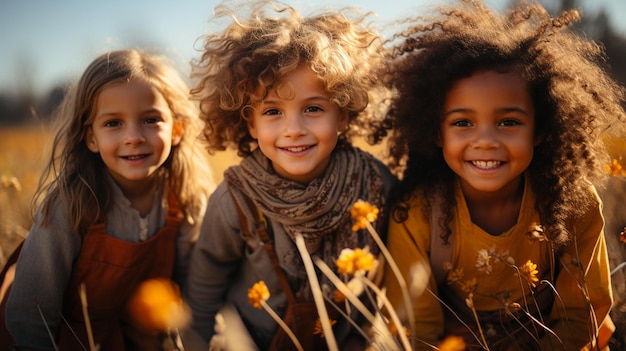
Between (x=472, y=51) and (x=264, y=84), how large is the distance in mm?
947

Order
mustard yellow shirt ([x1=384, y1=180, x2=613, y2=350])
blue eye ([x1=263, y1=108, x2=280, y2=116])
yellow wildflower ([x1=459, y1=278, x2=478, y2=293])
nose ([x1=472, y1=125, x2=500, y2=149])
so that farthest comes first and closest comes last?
blue eye ([x1=263, y1=108, x2=280, y2=116]) < mustard yellow shirt ([x1=384, y1=180, x2=613, y2=350]) < nose ([x1=472, y1=125, x2=500, y2=149]) < yellow wildflower ([x1=459, y1=278, x2=478, y2=293])

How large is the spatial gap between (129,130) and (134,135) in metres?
0.04

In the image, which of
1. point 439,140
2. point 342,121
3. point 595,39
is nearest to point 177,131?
point 342,121

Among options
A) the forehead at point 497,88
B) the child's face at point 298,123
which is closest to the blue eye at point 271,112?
the child's face at point 298,123

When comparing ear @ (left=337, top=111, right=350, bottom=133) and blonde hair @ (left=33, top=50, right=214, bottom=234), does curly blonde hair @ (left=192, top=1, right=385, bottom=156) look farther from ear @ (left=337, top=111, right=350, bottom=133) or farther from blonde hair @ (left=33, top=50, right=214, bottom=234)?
blonde hair @ (left=33, top=50, right=214, bottom=234)

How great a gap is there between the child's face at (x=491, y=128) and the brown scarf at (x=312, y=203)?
49cm

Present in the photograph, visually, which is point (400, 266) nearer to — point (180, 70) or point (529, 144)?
point (529, 144)

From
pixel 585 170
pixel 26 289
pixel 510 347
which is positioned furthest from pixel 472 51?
pixel 26 289

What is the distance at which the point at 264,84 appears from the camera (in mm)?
2482

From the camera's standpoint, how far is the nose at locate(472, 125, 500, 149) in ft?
7.23

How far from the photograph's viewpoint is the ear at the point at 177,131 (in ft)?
9.63

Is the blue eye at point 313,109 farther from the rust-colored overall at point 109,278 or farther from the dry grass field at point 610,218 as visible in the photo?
the rust-colored overall at point 109,278

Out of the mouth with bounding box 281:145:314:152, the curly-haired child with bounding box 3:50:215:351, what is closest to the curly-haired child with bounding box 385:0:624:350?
the mouth with bounding box 281:145:314:152

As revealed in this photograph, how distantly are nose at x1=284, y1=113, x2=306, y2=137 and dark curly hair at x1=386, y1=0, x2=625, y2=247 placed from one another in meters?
0.52
